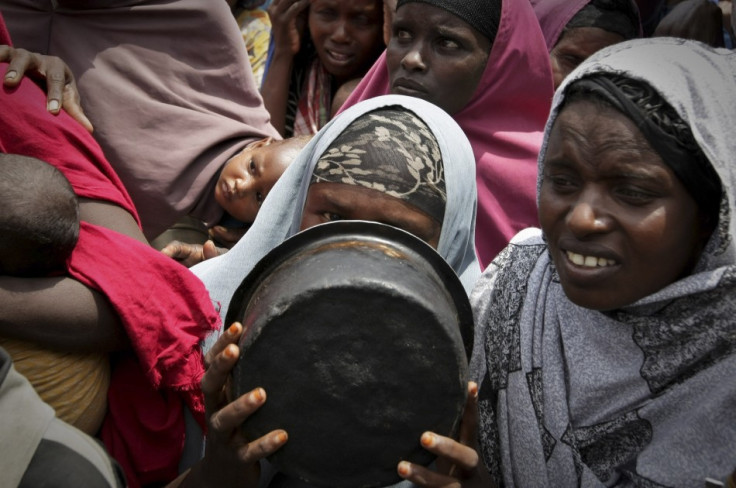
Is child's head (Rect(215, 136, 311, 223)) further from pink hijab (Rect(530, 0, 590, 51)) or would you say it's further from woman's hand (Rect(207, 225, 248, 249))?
pink hijab (Rect(530, 0, 590, 51))

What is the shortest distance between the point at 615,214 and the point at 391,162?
1.85ft

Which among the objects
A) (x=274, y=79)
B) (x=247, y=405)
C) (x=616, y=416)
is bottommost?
(x=274, y=79)

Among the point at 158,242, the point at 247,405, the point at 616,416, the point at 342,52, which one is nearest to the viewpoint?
the point at 247,405

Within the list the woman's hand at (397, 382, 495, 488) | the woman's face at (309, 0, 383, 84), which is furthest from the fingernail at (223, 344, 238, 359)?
the woman's face at (309, 0, 383, 84)

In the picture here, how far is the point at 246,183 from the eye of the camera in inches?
134

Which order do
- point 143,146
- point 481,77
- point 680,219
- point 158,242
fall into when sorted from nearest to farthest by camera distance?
point 680,219 → point 481,77 → point 143,146 → point 158,242

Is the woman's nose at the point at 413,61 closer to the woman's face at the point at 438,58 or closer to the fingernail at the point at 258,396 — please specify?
the woman's face at the point at 438,58

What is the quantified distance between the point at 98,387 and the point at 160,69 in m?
2.15

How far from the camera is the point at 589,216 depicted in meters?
1.76

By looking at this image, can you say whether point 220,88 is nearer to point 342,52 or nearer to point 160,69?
point 160,69

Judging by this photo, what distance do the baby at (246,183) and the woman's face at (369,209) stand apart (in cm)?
119

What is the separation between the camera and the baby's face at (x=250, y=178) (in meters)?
3.26

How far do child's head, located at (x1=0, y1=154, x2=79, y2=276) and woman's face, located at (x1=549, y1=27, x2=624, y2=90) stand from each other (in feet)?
8.95

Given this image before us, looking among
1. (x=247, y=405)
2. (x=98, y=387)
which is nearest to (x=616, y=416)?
(x=247, y=405)
